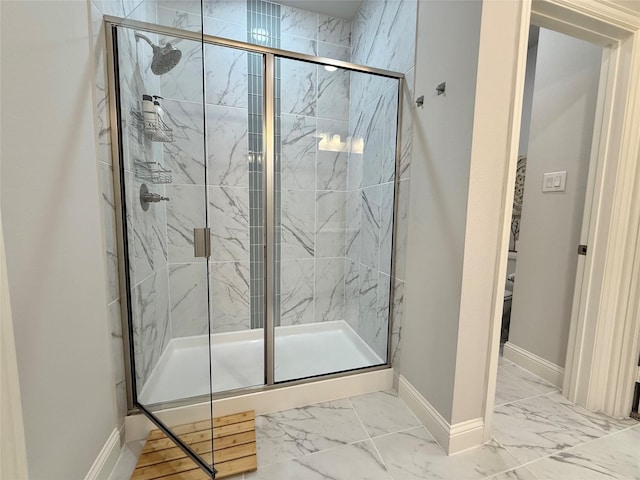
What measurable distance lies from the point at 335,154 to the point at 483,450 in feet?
7.26

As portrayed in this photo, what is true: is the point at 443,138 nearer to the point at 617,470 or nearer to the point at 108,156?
the point at 108,156

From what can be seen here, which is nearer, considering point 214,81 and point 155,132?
point 155,132

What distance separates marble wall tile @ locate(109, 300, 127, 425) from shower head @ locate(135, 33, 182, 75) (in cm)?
114

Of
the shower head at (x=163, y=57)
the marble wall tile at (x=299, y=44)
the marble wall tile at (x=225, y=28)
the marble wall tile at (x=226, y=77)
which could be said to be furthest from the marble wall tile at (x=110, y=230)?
the marble wall tile at (x=299, y=44)

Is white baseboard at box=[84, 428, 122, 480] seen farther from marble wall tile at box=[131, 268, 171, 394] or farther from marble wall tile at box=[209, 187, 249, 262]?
marble wall tile at box=[209, 187, 249, 262]

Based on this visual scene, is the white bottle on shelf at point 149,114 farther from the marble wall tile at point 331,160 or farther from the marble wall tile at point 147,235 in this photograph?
the marble wall tile at point 331,160

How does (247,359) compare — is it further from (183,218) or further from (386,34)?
(386,34)

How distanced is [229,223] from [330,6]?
1.98m

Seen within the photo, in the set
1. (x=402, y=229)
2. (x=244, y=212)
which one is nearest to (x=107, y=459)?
(x=244, y=212)

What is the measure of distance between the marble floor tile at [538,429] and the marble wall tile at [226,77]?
272cm

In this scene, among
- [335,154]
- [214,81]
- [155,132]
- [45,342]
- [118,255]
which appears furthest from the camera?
[335,154]

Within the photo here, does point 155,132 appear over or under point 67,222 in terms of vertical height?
over

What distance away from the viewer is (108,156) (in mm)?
1239

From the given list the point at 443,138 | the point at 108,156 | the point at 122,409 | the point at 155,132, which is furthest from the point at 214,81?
the point at 122,409
